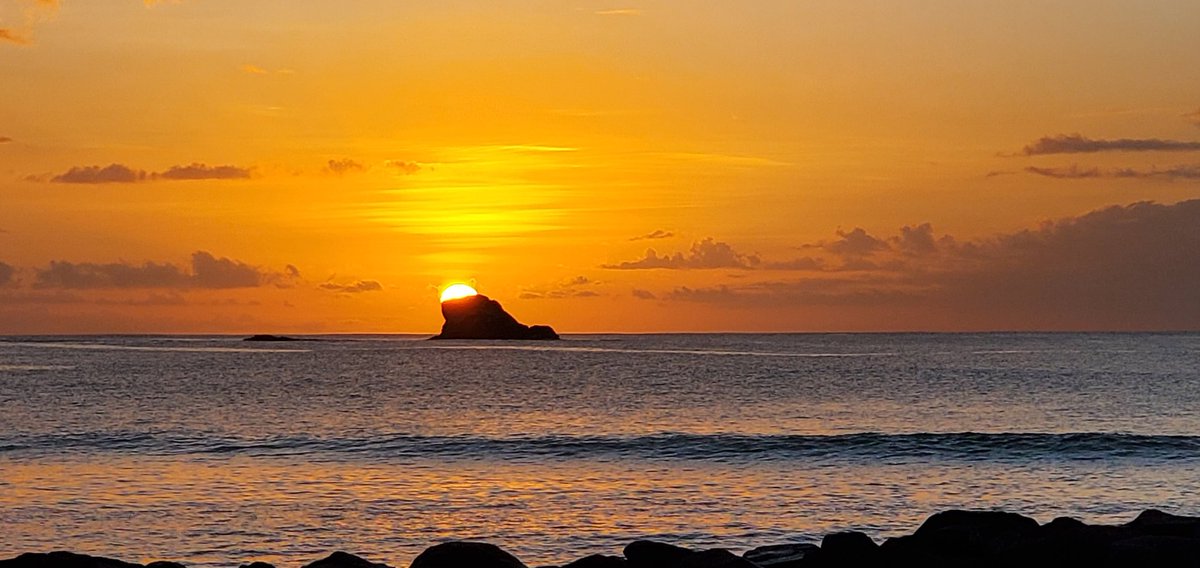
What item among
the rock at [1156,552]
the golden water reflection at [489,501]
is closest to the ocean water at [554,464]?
the golden water reflection at [489,501]

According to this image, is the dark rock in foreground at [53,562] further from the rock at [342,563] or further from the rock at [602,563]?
the rock at [602,563]

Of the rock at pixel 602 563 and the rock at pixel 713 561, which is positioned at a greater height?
the rock at pixel 713 561

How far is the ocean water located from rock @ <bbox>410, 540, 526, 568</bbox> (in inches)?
258

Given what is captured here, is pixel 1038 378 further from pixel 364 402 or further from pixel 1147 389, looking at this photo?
pixel 364 402

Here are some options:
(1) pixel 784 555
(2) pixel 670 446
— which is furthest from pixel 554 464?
(1) pixel 784 555

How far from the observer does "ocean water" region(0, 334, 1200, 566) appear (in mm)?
28641

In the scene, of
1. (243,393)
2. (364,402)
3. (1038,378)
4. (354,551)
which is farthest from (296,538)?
(1038,378)

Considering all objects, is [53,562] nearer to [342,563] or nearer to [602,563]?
[342,563]

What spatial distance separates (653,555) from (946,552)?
14.3ft

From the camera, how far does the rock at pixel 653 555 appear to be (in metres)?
19.8

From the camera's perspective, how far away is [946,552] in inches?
797

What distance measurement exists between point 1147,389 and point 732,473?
5872cm

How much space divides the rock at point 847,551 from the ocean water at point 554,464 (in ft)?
22.4

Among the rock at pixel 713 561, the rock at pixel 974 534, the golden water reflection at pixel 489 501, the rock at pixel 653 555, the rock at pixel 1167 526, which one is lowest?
the golden water reflection at pixel 489 501
